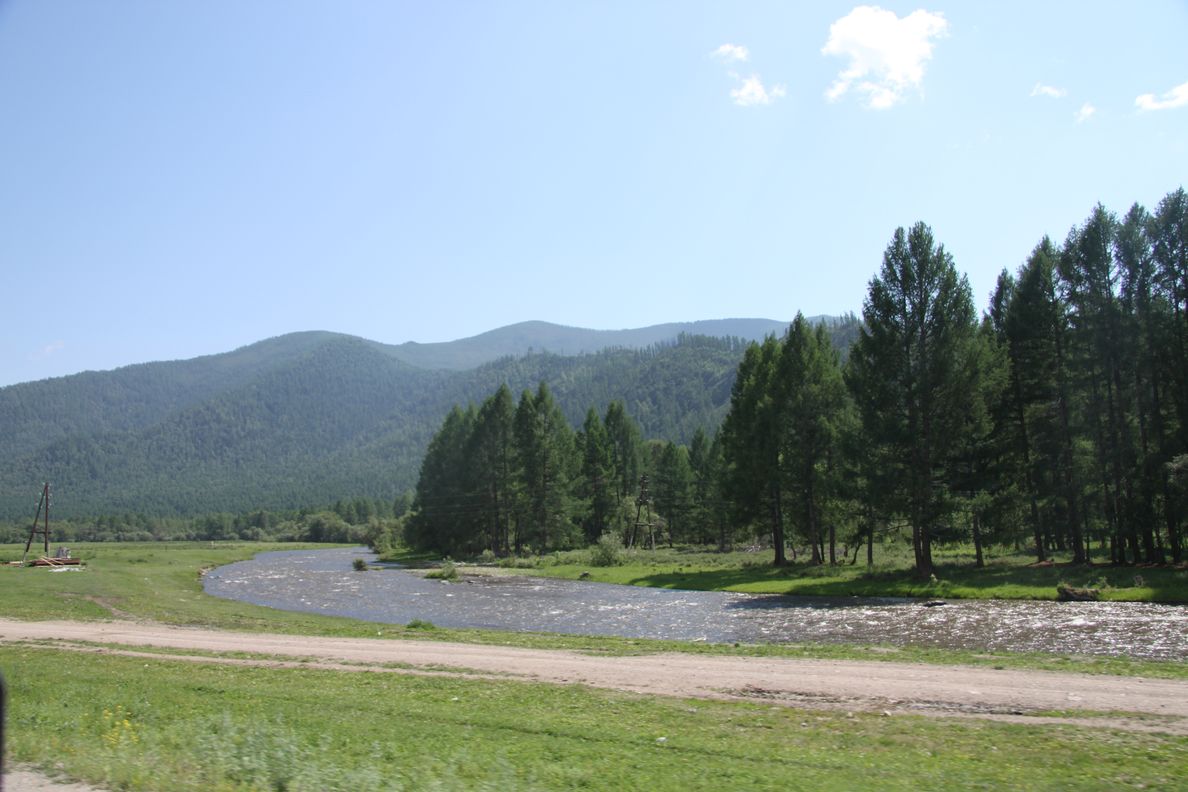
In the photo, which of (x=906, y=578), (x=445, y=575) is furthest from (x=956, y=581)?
(x=445, y=575)

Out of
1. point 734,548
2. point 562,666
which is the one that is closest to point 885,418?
point 562,666

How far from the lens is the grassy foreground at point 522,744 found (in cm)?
989

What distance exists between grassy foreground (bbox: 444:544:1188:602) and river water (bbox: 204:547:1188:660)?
1936 millimetres

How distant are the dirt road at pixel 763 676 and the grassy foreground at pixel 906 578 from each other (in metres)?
21.2

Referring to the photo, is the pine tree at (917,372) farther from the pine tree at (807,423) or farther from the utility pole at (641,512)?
the utility pole at (641,512)

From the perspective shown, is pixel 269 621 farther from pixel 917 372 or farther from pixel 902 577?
pixel 917 372

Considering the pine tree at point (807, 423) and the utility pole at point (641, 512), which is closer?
the pine tree at point (807, 423)

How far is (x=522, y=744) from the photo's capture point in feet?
40.9

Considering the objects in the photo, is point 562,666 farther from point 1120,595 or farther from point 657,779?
point 1120,595

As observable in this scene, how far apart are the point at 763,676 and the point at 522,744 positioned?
846 cm

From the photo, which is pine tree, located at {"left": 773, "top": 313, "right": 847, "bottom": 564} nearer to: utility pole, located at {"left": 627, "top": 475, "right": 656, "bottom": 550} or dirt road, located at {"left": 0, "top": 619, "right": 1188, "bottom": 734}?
dirt road, located at {"left": 0, "top": 619, "right": 1188, "bottom": 734}

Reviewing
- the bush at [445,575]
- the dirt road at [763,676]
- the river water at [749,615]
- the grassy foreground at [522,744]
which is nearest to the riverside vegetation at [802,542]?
the grassy foreground at [522,744]

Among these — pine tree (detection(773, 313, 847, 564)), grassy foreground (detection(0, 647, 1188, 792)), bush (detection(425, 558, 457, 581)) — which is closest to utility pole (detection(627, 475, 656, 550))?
bush (detection(425, 558, 457, 581))

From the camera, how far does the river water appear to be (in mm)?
25656
